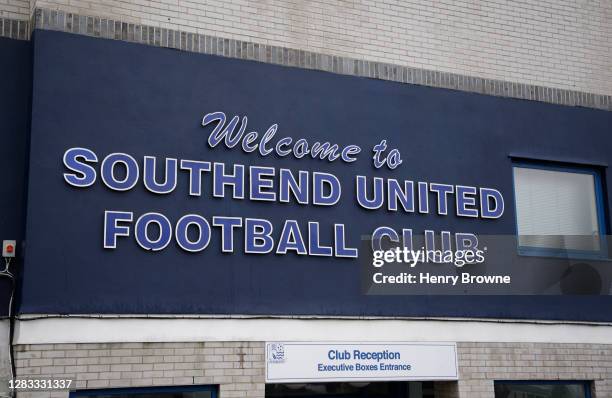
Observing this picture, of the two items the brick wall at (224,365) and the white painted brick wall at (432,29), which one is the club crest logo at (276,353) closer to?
the brick wall at (224,365)

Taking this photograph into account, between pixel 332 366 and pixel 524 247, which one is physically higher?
pixel 524 247

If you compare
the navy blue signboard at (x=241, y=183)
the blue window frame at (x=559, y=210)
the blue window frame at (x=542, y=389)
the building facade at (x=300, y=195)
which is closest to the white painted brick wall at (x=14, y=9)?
Answer: the building facade at (x=300, y=195)

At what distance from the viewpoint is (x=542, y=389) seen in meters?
11.4

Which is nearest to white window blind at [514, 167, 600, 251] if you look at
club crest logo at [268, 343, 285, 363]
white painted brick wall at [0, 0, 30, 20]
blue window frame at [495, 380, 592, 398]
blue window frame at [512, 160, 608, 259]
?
blue window frame at [512, 160, 608, 259]

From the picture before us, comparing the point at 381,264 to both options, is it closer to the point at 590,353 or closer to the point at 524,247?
the point at 524,247

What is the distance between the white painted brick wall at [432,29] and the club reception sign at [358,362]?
412 centimetres

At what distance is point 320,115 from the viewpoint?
10938 millimetres

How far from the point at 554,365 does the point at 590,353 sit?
27.4 inches

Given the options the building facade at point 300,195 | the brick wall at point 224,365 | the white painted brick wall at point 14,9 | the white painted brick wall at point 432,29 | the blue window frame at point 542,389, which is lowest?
the blue window frame at point 542,389

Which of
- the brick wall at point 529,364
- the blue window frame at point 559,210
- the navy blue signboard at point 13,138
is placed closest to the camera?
the navy blue signboard at point 13,138

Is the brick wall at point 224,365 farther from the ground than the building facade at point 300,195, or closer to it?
closer to it

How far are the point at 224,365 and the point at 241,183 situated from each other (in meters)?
2.29

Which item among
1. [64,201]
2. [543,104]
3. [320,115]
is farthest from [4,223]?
[543,104]

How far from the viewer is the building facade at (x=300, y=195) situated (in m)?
9.27
